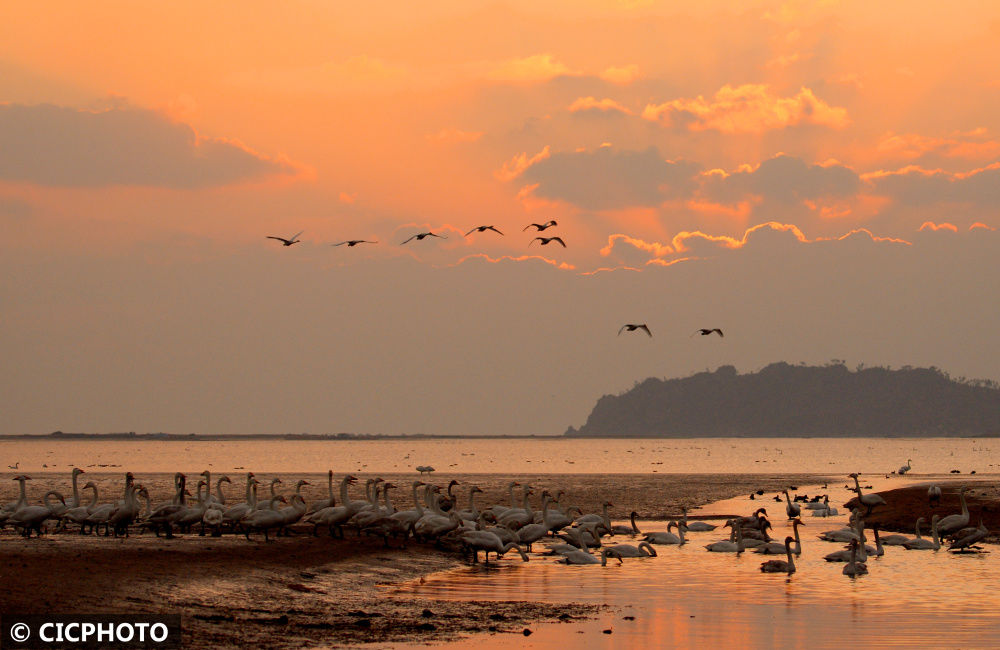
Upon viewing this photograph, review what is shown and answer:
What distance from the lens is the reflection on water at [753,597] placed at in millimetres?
17703

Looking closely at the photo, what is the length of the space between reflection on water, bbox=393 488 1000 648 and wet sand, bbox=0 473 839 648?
111 centimetres

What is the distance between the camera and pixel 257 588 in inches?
849

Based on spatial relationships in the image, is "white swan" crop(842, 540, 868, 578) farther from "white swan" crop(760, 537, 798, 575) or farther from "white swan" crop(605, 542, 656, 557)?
"white swan" crop(605, 542, 656, 557)

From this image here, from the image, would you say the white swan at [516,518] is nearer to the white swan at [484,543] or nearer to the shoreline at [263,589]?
the shoreline at [263,589]

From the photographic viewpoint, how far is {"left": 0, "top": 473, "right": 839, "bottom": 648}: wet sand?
17.5 meters

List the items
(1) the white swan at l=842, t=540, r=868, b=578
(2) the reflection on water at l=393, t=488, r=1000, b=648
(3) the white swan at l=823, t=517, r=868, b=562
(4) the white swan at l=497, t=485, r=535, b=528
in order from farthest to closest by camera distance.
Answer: (4) the white swan at l=497, t=485, r=535, b=528
(3) the white swan at l=823, t=517, r=868, b=562
(1) the white swan at l=842, t=540, r=868, b=578
(2) the reflection on water at l=393, t=488, r=1000, b=648

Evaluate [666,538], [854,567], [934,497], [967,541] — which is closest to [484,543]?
[666,538]

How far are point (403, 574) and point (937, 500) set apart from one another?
2333cm

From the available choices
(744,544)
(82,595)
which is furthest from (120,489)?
(82,595)

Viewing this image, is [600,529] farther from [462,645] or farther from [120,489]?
[120,489]

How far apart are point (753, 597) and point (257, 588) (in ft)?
30.5

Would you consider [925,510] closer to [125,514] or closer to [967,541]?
[967,541]

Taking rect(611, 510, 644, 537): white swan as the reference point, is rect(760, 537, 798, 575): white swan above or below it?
below

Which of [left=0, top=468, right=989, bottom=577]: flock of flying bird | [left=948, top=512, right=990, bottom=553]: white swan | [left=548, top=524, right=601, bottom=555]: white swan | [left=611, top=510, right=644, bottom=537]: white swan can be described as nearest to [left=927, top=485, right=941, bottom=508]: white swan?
[left=0, top=468, right=989, bottom=577]: flock of flying bird
